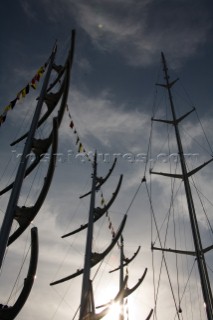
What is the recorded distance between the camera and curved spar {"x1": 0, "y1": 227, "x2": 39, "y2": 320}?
3.57 m

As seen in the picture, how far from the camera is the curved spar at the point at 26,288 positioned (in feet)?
11.7

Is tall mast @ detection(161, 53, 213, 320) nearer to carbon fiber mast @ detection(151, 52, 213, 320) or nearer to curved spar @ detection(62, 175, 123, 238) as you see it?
carbon fiber mast @ detection(151, 52, 213, 320)

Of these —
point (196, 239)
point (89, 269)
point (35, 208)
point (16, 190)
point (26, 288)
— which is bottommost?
point (26, 288)

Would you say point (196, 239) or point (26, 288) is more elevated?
point (196, 239)

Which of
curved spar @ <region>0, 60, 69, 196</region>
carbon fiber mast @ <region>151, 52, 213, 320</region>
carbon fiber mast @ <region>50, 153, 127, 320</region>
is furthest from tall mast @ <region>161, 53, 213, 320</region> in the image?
curved spar @ <region>0, 60, 69, 196</region>

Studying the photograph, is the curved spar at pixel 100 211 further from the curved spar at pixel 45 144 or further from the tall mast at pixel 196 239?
the curved spar at pixel 45 144

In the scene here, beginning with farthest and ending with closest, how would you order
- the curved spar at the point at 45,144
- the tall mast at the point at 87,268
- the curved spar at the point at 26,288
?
the tall mast at the point at 87,268 < the curved spar at the point at 45,144 < the curved spar at the point at 26,288

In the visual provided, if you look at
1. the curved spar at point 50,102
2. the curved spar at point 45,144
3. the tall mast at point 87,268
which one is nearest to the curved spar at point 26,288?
the curved spar at point 45,144

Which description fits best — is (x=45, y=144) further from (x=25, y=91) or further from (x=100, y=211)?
(x=100, y=211)

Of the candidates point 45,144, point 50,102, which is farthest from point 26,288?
point 50,102

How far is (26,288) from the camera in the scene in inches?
149

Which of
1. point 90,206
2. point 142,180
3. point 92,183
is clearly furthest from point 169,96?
point 90,206

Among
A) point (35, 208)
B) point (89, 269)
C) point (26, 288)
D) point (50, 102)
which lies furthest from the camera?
point (89, 269)

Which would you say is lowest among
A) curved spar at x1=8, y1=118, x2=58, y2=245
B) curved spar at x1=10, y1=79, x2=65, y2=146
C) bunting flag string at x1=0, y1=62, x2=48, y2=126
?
curved spar at x1=8, y1=118, x2=58, y2=245
